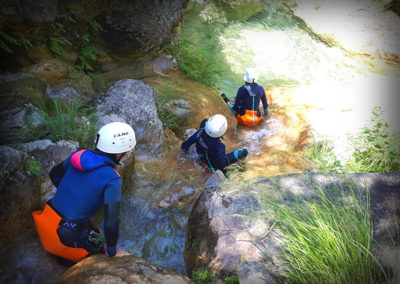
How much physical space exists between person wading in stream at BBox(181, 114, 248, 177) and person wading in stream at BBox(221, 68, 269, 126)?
6.20 ft

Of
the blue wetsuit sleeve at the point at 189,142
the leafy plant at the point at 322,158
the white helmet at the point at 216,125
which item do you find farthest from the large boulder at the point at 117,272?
the leafy plant at the point at 322,158

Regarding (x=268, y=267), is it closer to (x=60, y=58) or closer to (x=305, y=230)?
(x=305, y=230)

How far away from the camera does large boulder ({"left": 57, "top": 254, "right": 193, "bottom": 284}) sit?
2.11 m

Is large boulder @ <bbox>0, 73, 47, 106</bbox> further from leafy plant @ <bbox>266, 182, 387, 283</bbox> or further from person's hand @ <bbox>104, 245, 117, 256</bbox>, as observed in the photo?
leafy plant @ <bbox>266, 182, 387, 283</bbox>

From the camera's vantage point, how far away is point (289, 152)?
542 centimetres

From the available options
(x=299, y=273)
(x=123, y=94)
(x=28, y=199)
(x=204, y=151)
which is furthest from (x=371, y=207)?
(x=123, y=94)

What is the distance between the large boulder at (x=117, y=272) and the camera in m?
2.11

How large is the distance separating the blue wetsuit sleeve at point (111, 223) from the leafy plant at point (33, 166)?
3.85 feet

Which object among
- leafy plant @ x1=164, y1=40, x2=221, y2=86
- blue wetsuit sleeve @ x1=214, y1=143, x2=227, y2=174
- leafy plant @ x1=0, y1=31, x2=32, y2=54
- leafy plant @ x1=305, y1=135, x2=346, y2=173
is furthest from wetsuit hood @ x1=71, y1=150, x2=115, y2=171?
leafy plant @ x1=164, y1=40, x2=221, y2=86

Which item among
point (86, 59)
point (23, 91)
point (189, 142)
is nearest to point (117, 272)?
point (189, 142)

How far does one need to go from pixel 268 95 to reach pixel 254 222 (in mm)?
5610

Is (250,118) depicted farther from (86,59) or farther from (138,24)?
(86,59)

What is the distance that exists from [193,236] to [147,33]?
17.2 feet

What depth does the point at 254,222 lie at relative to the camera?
8.97 feet
